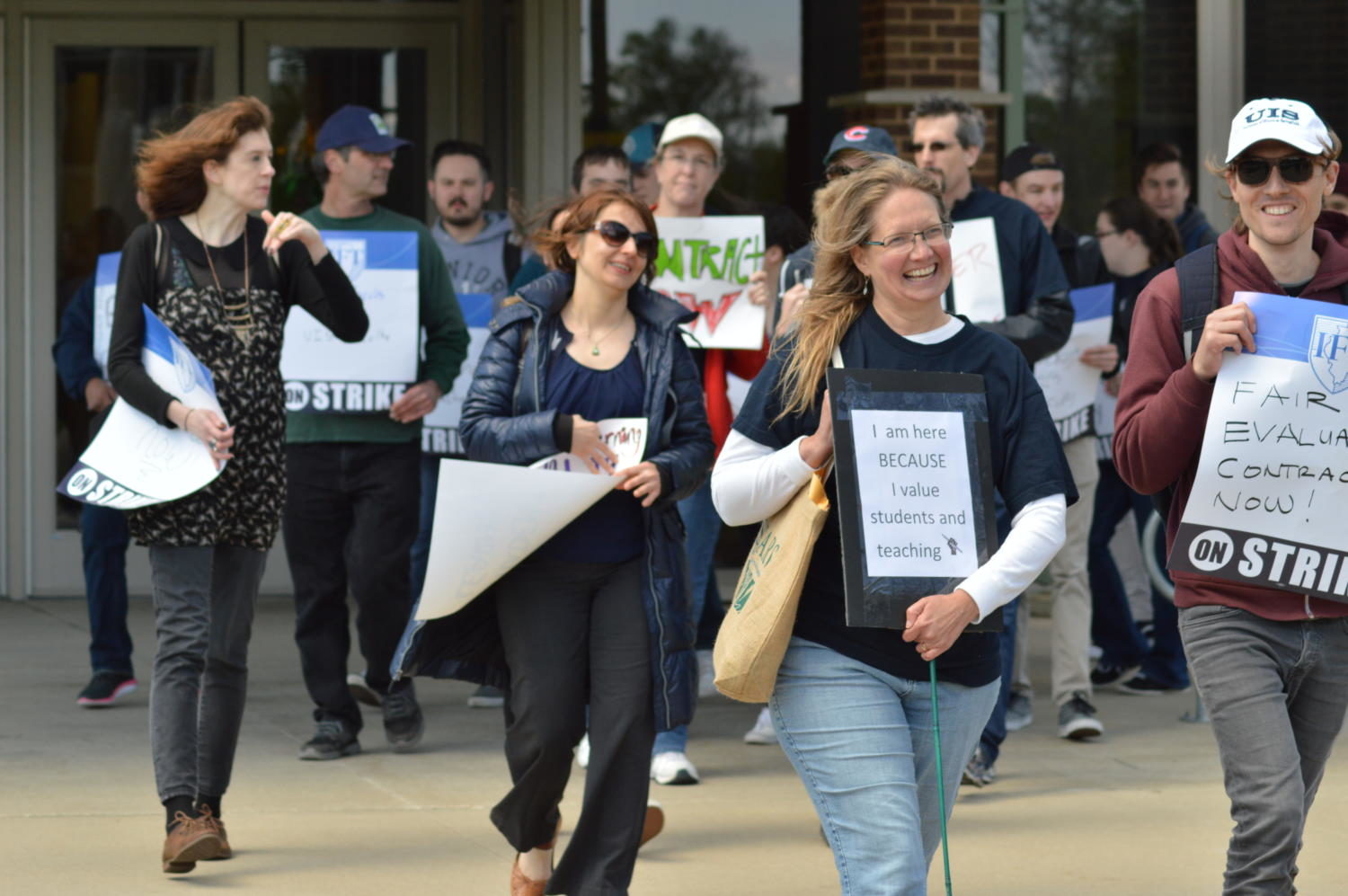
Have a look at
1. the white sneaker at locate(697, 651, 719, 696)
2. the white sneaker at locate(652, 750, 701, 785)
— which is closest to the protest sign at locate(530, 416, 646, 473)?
the white sneaker at locate(652, 750, 701, 785)

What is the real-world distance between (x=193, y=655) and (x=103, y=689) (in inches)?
107

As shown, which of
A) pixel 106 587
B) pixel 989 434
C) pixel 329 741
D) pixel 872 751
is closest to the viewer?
pixel 872 751

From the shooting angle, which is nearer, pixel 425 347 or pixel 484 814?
pixel 484 814

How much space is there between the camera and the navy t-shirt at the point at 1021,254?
676cm

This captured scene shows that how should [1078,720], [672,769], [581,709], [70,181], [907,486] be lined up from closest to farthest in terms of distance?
[907,486], [581,709], [672,769], [1078,720], [70,181]

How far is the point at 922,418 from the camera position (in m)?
3.84

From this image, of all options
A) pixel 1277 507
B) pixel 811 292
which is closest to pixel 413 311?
pixel 811 292

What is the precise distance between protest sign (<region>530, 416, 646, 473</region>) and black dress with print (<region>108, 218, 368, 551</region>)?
2.94ft

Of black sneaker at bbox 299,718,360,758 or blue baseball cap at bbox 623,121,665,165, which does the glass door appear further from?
black sneaker at bbox 299,718,360,758

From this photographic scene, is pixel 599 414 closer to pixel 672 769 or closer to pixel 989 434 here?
pixel 989 434

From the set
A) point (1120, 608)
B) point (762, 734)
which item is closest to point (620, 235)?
point (762, 734)

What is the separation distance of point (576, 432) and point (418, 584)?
346cm

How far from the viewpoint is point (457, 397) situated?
813 cm

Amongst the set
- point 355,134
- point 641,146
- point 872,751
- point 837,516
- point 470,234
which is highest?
point 641,146
